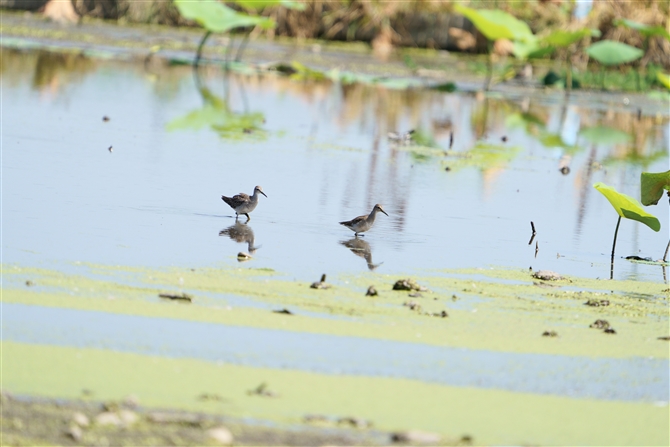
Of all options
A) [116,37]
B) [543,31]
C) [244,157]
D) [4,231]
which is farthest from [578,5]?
[4,231]

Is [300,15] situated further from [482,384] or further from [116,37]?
[482,384]

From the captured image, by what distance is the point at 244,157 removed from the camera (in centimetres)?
970

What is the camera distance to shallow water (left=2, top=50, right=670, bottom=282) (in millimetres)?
6352

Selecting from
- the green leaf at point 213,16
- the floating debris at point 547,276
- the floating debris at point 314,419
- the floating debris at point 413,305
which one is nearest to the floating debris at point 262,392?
the floating debris at point 314,419

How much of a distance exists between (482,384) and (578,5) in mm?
21029

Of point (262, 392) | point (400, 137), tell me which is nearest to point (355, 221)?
point (262, 392)

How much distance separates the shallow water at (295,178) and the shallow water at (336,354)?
1026 millimetres

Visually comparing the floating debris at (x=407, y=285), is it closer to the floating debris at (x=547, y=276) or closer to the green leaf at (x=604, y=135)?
the floating debris at (x=547, y=276)

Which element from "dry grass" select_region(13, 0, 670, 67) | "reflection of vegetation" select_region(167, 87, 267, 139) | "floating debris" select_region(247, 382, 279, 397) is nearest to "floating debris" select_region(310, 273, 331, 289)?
"floating debris" select_region(247, 382, 279, 397)

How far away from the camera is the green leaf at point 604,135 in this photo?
1391 centimetres

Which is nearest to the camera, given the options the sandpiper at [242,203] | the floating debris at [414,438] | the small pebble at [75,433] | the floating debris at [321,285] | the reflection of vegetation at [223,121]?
the small pebble at [75,433]

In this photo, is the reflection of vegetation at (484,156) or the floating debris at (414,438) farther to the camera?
the reflection of vegetation at (484,156)

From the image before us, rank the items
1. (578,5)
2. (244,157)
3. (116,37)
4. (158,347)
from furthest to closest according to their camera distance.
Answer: (578,5) < (116,37) < (244,157) < (158,347)

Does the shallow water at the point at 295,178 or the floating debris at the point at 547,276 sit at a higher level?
the shallow water at the point at 295,178
